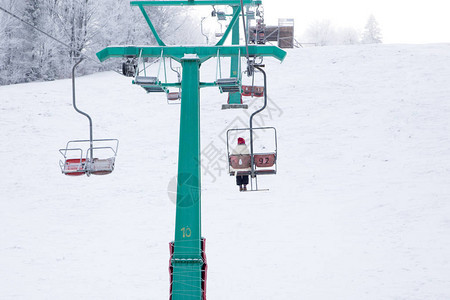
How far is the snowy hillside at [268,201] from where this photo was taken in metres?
12.4

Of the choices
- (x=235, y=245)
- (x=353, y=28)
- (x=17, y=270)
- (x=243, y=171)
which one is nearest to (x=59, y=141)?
(x=17, y=270)

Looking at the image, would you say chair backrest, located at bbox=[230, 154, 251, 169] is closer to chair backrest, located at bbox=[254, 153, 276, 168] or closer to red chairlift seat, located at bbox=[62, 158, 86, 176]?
chair backrest, located at bbox=[254, 153, 276, 168]

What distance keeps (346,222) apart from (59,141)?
40.1 feet

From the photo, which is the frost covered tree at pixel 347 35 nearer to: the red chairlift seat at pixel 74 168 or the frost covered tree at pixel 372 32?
the frost covered tree at pixel 372 32

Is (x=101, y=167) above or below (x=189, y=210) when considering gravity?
above

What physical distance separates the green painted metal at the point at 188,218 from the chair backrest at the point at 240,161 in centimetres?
130

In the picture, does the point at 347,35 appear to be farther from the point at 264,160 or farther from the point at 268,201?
the point at 264,160

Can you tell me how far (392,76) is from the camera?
2491cm

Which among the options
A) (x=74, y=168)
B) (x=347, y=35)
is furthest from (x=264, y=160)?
(x=347, y=35)

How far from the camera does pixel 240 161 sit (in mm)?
9086

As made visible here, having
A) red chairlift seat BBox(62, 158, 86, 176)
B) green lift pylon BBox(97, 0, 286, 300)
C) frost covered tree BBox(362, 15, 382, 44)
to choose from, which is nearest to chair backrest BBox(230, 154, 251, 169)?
green lift pylon BBox(97, 0, 286, 300)

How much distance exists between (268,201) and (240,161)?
7023 millimetres

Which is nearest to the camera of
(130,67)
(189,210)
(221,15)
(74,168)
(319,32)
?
(189,210)

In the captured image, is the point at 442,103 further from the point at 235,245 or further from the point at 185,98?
the point at 185,98
